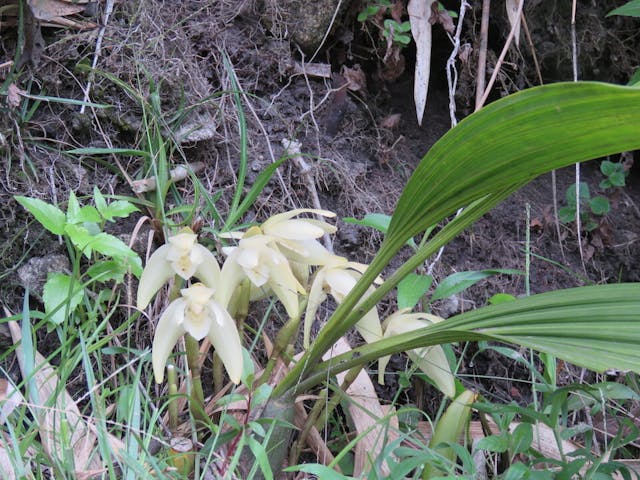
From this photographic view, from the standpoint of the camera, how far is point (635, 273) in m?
2.01

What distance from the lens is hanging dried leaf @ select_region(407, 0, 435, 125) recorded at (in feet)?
6.15

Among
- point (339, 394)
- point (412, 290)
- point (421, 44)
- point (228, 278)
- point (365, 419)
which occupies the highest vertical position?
point (421, 44)

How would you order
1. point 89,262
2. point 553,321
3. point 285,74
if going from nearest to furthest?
1. point 553,321
2. point 89,262
3. point 285,74

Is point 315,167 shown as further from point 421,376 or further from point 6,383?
point 6,383

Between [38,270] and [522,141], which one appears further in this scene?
[38,270]

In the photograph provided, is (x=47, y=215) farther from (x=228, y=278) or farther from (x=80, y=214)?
(x=228, y=278)

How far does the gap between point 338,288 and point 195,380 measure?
285 millimetres

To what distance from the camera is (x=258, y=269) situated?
111 cm

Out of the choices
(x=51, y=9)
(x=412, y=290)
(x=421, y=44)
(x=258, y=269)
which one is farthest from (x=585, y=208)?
(x=51, y=9)

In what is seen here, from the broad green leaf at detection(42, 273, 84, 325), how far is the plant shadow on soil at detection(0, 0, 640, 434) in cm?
14

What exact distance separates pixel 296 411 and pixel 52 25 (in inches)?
43.5

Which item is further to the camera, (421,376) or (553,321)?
(421,376)

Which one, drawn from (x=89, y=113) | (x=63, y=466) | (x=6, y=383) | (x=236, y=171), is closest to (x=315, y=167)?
(x=236, y=171)

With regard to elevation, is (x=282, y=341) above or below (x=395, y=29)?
below
